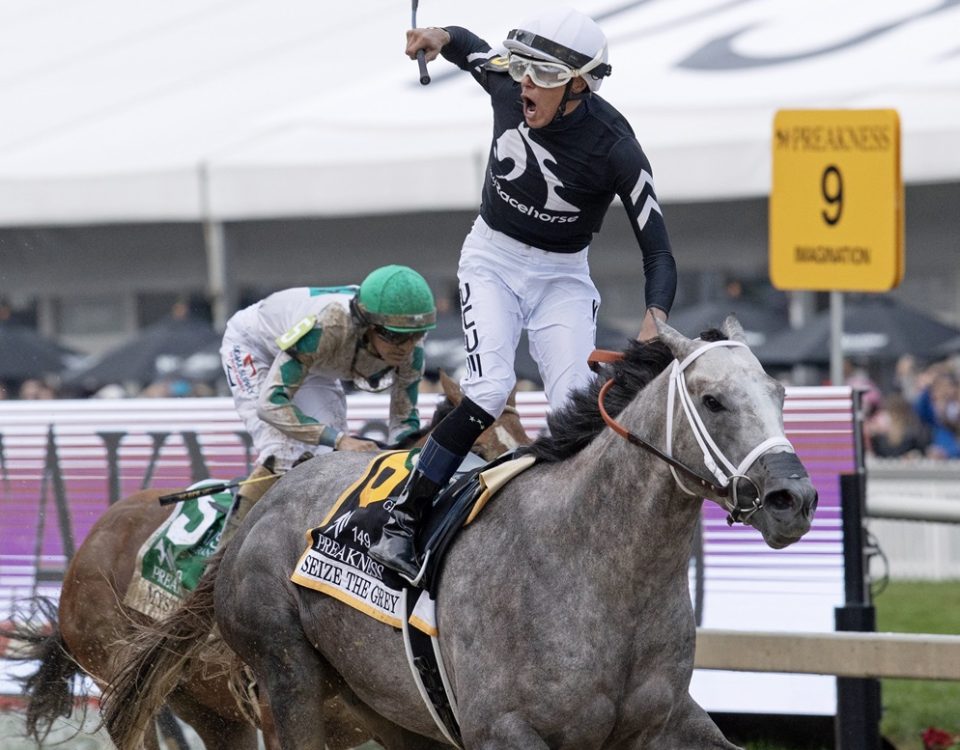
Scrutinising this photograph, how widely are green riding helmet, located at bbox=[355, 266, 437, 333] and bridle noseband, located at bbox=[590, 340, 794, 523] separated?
1.68m

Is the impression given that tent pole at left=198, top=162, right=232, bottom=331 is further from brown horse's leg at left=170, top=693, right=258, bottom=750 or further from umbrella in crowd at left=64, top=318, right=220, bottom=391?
brown horse's leg at left=170, top=693, right=258, bottom=750

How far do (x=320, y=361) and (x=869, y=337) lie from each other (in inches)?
424

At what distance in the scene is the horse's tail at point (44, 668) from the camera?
6750mm

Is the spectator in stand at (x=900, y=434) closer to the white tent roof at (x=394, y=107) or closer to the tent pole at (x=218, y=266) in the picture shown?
the white tent roof at (x=394, y=107)

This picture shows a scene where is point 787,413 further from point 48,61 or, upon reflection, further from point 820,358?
point 48,61

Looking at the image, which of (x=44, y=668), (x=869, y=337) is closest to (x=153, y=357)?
(x=869, y=337)

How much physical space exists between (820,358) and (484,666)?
11440 millimetres

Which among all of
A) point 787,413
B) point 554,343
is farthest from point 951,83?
point 554,343

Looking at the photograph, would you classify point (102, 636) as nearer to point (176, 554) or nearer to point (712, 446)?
point (176, 554)

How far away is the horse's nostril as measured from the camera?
12.6 feet

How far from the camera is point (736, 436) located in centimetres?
402

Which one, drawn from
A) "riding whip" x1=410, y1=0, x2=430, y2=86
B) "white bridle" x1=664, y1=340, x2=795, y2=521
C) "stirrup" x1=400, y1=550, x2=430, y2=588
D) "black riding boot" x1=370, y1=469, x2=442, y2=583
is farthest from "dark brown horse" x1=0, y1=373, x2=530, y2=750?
"white bridle" x1=664, y1=340, x2=795, y2=521

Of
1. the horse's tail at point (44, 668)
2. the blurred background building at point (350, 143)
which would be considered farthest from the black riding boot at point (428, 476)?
the blurred background building at point (350, 143)

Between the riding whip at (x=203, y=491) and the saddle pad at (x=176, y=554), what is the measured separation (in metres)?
0.08
